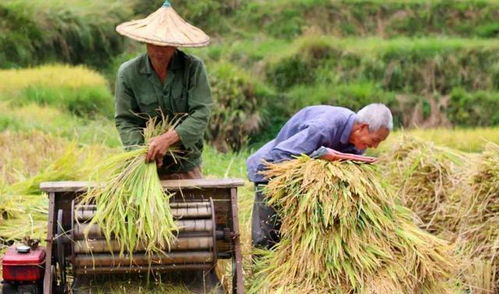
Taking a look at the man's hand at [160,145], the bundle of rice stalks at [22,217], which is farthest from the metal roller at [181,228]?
the bundle of rice stalks at [22,217]

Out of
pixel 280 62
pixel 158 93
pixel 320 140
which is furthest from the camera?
pixel 280 62

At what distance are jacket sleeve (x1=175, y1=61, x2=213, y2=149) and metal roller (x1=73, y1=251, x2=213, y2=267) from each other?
63 cm

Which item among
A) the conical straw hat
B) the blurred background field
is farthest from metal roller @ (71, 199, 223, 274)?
the blurred background field

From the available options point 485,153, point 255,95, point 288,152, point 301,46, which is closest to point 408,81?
point 301,46

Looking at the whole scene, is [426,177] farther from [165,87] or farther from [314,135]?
[165,87]

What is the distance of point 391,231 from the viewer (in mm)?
4320

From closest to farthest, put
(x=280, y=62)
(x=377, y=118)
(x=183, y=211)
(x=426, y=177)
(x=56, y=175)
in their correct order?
(x=183, y=211) → (x=377, y=118) → (x=56, y=175) → (x=426, y=177) → (x=280, y=62)

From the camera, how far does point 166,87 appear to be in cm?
468

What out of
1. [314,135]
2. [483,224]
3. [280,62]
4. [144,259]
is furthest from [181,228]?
[280,62]

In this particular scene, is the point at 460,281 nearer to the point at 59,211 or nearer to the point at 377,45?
the point at 59,211

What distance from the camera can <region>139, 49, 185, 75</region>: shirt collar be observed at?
468cm

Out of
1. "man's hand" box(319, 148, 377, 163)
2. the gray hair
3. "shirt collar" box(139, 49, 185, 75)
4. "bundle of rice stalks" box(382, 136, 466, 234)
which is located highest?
"shirt collar" box(139, 49, 185, 75)

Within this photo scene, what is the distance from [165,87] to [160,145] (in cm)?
48

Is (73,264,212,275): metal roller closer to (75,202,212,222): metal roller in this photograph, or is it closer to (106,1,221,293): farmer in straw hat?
(75,202,212,222): metal roller
